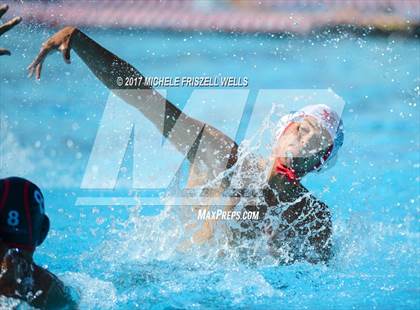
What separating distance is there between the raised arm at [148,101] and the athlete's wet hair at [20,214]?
1.16 meters

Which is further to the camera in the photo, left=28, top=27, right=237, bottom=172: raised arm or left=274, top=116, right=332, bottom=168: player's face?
left=28, top=27, right=237, bottom=172: raised arm

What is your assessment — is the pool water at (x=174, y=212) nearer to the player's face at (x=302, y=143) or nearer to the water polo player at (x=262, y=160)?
the water polo player at (x=262, y=160)

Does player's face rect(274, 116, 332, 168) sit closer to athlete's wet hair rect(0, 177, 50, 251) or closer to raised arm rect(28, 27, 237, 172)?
raised arm rect(28, 27, 237, 172)

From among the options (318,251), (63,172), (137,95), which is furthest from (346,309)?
(63,172)

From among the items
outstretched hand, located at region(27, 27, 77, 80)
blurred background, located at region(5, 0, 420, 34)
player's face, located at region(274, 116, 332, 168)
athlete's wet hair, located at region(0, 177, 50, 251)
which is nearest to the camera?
athlete's wet hair, located at region(0, 177, 50, 251)

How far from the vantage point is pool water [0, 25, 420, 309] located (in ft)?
10.2

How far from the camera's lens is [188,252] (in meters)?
3.29

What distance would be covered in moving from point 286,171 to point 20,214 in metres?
1.36

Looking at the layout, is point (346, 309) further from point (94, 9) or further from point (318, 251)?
point (94, 9)

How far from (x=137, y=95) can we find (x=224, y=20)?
15.9 feet

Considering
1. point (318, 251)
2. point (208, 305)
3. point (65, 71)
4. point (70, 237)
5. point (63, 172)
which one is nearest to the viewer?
point (208, 305)

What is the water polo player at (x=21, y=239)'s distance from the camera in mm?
2039

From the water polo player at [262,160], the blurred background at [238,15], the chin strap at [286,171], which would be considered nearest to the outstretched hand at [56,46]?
the water polo player at [262,160]

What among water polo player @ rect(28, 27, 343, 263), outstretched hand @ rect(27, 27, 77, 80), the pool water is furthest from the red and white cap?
outstretched hand @ rect(27, 27, 77, 80)
